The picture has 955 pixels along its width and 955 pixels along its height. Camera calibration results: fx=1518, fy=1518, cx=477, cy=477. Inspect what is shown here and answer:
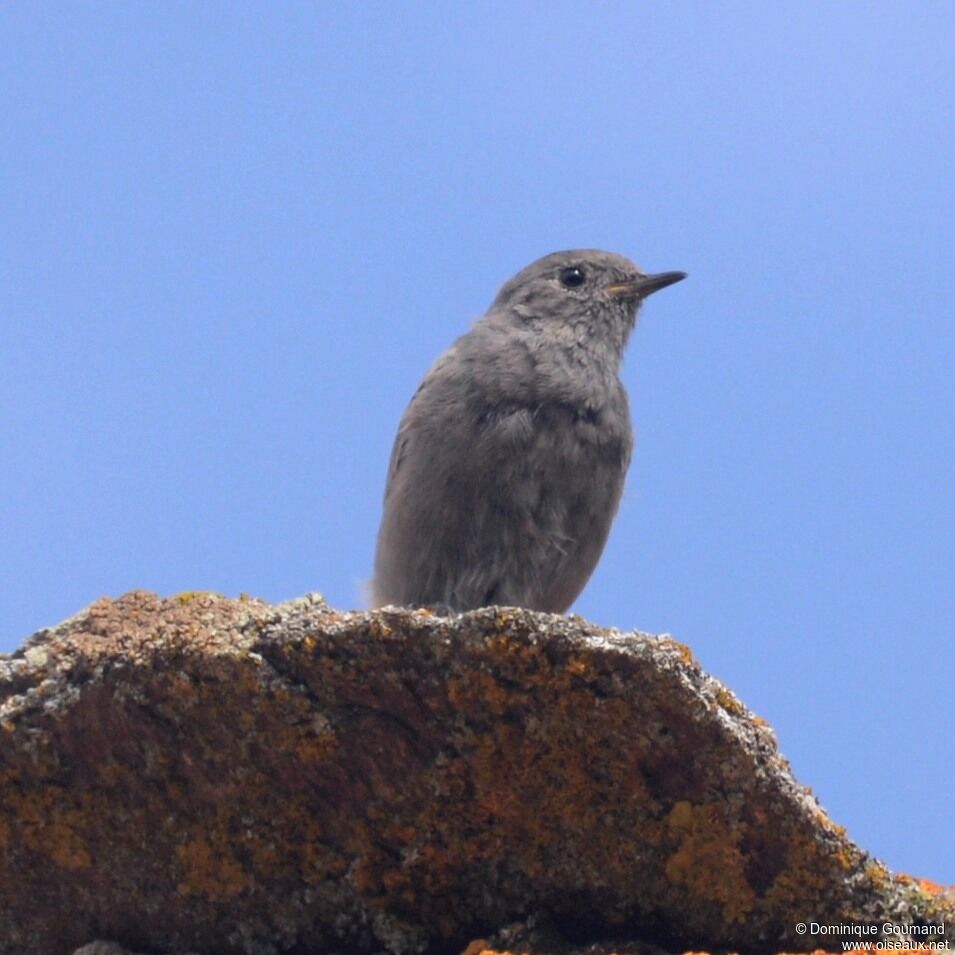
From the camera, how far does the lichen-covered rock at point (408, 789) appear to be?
12.4 feet

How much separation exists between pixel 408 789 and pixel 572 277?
19.2 feet

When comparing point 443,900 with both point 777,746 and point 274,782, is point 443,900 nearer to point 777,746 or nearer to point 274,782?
point 274,782

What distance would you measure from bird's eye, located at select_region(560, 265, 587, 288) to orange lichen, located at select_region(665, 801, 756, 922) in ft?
18.9

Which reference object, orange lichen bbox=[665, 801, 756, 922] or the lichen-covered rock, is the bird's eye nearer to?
the lichen-covered rock

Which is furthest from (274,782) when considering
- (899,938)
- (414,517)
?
(414,517)

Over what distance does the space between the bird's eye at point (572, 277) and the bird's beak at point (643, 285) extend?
18 centimetres

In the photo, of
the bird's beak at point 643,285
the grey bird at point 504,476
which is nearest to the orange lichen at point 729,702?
the grey bird at point 504,476

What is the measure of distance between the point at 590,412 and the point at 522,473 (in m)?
0.67

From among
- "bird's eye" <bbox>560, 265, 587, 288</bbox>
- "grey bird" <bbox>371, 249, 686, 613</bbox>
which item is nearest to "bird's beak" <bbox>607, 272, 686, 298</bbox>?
"bird's eye" <bbox>560, 265, 587, 288</bbox>

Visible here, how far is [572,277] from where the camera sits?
9.34m

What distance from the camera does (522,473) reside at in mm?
7285

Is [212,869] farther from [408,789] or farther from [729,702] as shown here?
[729,702]

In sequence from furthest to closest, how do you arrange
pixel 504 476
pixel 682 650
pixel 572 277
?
pixel 572 277 → pixel 504 476 → pixel 682 650

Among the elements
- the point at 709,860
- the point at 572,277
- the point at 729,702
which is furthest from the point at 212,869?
the point at 572,277
